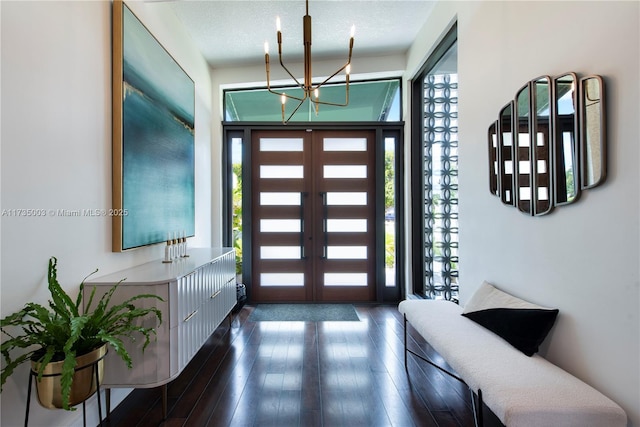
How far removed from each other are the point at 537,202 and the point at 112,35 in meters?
2.93

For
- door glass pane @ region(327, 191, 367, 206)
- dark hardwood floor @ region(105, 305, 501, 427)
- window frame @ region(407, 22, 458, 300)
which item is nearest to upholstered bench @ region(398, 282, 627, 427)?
dark hardwood floor @ region(105, 305, 501, 427)

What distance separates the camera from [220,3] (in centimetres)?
280

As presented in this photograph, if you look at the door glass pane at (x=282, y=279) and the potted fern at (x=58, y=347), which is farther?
the door glass pane at (x=282, y=279)

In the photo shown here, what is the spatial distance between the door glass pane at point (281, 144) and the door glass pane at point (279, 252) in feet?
4.72

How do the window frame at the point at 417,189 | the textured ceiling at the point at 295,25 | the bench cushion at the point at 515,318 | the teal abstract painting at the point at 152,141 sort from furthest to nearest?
the window frame at the point at 417,189 < the textured ceiling at the point at 295,25 < the teal abstract painting at the point at 152,141 < the bench cushion at the point at 515,318

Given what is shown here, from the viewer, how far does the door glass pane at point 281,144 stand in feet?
13.9

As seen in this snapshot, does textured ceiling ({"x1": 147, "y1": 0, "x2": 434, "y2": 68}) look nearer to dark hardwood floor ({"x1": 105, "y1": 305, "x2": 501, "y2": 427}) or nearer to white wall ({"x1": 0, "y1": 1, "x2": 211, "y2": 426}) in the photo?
white wall ({"x1": 0, "y1": 1, "x2": 211, "y2": 426})

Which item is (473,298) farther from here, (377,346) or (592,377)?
(377,346)

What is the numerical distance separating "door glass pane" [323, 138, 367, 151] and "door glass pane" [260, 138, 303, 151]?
0.39m

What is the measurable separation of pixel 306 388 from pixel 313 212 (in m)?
2.45

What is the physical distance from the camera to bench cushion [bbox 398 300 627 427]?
1159 millimetres

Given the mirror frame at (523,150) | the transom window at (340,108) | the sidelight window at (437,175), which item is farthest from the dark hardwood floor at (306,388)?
the transom window at (340,108)

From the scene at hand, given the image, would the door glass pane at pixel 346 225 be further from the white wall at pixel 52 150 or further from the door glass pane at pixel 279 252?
the white wall at pixel 52 150

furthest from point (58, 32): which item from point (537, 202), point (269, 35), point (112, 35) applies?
point (537, 202)
